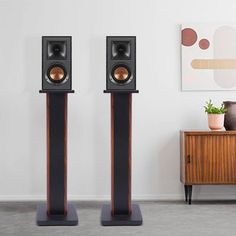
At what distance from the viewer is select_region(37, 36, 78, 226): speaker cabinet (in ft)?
13.4

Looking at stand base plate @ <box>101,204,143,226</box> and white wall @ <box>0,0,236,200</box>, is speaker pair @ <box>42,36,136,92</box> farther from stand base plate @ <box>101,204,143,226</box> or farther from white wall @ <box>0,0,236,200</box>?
white wall @ <box>0,0,236,200</box>

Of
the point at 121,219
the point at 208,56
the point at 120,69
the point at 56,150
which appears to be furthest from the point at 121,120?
the point at 208,56

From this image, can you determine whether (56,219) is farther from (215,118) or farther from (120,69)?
(215,118)

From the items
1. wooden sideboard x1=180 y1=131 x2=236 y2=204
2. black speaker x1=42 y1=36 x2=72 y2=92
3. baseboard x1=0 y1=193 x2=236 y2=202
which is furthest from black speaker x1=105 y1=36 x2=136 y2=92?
baseboard x1=0 y1=193 x2=236 y2=202

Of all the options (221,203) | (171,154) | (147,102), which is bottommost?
(221,203)

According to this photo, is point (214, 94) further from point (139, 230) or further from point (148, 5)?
point (139, 230)

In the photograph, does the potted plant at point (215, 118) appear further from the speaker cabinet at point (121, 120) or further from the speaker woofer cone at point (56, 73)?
the speaker woofer cone at point (56, 73)

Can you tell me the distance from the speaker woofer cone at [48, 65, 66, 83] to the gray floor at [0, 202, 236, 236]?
3.26ft

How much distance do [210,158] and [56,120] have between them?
145 cm

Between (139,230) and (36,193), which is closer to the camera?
(139,230)

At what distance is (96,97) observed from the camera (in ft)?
17.2

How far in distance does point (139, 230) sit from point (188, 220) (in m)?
0.52

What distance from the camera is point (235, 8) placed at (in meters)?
5.25

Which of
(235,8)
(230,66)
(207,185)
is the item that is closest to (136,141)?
(207,185)
